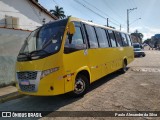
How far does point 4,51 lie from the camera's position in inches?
372

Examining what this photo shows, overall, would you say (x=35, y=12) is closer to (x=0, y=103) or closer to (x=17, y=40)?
(x=17, y=40)

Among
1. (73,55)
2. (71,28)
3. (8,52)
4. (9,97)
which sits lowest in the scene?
(9,97)

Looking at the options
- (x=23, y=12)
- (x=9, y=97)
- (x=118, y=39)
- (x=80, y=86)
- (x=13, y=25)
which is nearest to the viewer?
(x=80, y=86)

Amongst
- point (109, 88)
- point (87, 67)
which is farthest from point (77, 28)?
point (109, 88)

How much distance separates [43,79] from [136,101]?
2933mm

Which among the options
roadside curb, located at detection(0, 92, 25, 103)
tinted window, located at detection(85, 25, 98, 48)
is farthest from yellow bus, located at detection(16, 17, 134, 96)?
roadside curb, located at detection(0, 92, 25, 103)

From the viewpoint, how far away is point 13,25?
16703 mm

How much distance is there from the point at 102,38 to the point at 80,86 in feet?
A: 10.1

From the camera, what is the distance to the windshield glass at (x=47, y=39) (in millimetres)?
6074

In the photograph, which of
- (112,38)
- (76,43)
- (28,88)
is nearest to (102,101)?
(76,43)

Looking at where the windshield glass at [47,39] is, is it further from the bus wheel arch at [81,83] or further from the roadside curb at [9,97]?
the roadside curb at [9,97]

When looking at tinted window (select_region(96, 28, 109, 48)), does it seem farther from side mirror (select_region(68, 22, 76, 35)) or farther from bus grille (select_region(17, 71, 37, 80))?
bus grille (select_region(17, 71, 37, 80))

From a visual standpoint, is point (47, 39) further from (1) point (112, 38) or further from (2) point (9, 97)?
(1) point (112, 38)

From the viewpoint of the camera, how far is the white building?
939 centimetres
